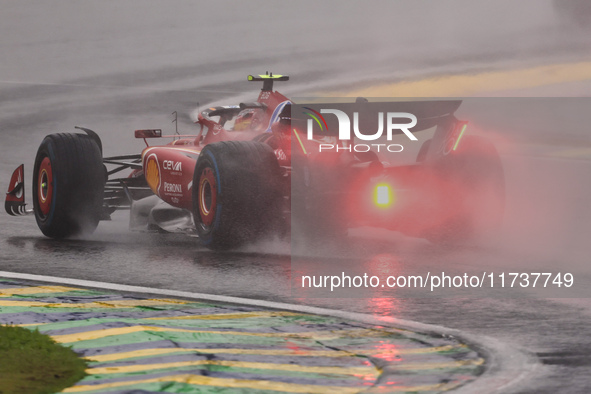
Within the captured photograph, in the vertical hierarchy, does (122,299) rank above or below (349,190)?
below

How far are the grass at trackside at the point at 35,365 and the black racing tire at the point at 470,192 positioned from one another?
5834 mm

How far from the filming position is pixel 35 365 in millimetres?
5496

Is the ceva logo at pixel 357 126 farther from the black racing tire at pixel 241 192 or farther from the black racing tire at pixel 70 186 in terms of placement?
the black racing tire at pixel 70 186

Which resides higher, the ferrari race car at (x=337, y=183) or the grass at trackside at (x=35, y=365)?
the ferrari race car at (x=337, y=183)

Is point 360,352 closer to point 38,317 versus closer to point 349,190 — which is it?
point 38,317

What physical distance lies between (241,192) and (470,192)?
8.85 feet

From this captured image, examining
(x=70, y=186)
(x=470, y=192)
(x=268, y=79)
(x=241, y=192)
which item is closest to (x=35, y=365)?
(x=241, y=192)

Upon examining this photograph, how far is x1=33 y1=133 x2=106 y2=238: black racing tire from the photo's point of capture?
1259cm

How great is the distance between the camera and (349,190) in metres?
10.8

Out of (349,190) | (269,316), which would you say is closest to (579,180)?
(349,190)

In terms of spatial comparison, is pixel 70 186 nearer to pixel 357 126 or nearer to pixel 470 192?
pixel 357 126

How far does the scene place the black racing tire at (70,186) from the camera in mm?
12586

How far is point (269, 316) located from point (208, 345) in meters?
1.22

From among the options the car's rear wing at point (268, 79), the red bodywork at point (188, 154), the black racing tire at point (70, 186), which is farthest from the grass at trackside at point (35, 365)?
the car's rear wing at point (268, 79)
